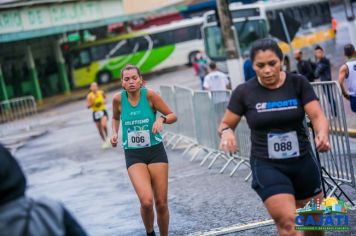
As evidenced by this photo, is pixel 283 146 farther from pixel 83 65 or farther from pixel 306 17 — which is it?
pixel 83 65

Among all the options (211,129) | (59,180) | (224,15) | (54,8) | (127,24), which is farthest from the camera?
(127,24)

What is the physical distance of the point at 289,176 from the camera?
491cm

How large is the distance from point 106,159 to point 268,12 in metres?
13.1

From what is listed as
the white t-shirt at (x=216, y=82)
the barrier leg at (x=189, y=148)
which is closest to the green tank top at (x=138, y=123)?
the barrier leg at (x=189, y=148)

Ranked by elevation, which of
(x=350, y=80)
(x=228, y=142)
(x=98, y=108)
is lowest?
(x=98, y=108)

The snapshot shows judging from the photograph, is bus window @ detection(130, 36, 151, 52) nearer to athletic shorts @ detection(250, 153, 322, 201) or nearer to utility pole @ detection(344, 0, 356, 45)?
utility pole @ detection(344, 0, 356, 45)

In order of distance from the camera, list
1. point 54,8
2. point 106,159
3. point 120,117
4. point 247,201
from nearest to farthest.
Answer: point 120,117
point 247,201
point 106,159
point 54,8

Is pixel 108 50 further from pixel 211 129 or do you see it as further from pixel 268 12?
pixel 211 129

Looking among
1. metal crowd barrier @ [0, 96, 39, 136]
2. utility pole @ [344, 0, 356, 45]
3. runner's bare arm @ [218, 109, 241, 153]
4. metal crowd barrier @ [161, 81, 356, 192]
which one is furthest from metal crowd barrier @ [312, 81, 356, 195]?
metal crowd barrier @ [0, 96, 39, 136]

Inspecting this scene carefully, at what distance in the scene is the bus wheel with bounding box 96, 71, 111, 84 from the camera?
4312cm

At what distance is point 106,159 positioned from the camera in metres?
15.8

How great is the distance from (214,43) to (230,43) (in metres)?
9.66

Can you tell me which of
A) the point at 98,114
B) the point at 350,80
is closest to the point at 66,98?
the point at 98,114

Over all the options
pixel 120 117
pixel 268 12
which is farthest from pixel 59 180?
pixel 268 12
